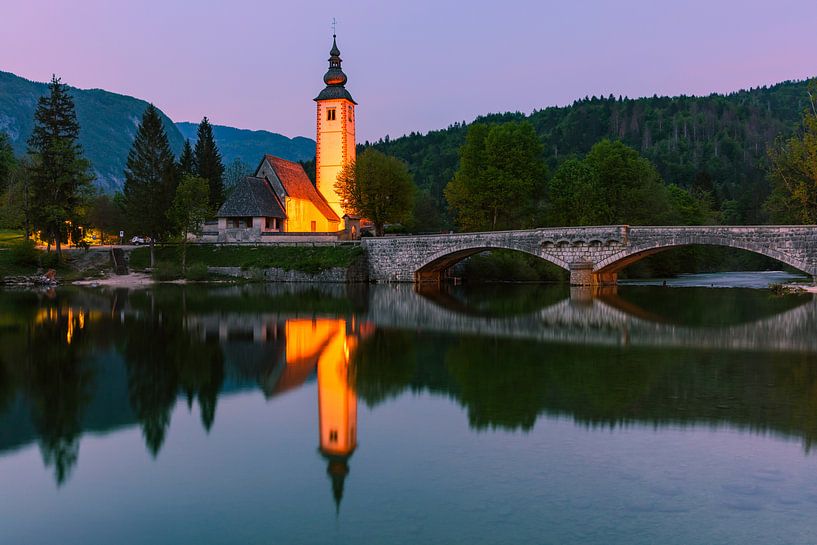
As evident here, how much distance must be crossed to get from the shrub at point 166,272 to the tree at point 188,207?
0.72 metres

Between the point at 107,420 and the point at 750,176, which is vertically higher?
the point at 750,176

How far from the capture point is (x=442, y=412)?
1516 cm

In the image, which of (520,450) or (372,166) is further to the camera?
(372,166)

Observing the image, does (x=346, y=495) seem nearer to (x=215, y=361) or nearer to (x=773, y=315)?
(x=215, y=361)

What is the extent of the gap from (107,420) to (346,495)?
6.70 metres

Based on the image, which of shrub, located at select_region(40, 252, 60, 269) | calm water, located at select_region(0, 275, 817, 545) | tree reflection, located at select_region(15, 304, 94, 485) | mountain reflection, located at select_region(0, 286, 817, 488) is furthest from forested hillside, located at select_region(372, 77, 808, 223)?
calm water, located at select_region(0, 275, 817, 545)

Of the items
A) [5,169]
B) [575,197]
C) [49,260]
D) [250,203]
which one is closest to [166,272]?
[49,260]

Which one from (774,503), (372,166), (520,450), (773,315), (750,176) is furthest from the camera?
(750,176)

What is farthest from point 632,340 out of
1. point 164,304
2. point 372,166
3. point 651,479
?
point 372,166

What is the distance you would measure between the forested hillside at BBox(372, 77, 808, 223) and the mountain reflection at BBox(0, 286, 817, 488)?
314ft

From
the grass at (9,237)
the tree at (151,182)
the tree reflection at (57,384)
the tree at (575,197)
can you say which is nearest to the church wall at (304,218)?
the tree at (151,182)

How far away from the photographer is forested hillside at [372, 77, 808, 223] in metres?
144

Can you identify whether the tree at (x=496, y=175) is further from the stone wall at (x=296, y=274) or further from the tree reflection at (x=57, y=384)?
the tree reflection at (x=57, y=384)

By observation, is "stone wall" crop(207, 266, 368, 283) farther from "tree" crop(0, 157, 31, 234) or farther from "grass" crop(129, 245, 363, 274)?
"tree" crop(0, 157, 31, 234)
